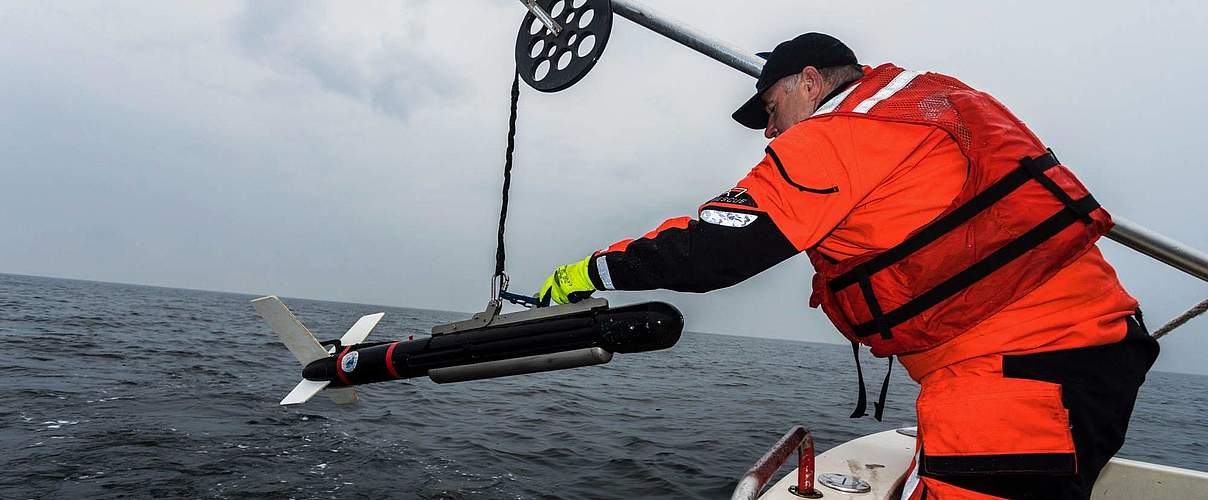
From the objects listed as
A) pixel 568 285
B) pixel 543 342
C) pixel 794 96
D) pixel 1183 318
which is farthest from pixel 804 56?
pixel 1183 318

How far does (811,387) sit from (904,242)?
22.4 m

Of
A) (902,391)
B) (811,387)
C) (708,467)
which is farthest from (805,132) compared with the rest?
(902,391)

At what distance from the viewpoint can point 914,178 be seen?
6.72 feet

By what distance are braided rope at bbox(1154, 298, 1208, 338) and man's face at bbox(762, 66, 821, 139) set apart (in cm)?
338

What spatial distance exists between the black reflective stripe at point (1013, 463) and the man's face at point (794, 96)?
1565 mm

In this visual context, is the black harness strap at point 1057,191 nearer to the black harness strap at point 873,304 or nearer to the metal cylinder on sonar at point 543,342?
the black harness strap at point 873,304

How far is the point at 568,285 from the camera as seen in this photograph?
2.89m

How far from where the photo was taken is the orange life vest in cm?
195

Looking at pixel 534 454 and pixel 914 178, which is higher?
pixel 914 178

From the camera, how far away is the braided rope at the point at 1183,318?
12.6 feet

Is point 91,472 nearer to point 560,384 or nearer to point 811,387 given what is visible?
point 560,384

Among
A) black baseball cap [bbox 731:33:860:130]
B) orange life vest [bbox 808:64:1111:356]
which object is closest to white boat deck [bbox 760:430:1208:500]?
orange life vest [bbox 808:64:1111:356]

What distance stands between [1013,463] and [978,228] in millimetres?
768

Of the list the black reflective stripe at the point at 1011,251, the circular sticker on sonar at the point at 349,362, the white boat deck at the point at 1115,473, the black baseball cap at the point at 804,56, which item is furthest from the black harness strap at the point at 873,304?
the circular sticker on sonar at the point at 349,362
